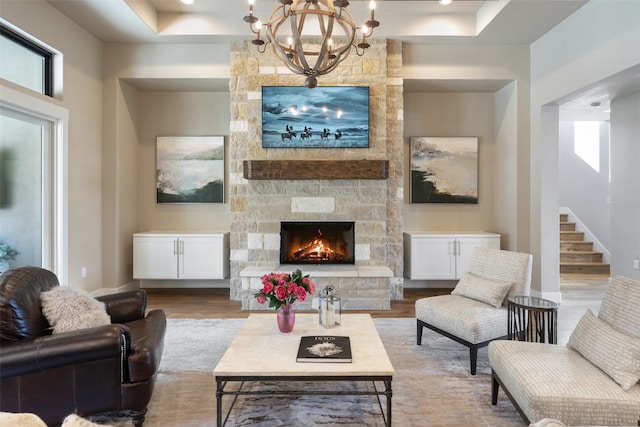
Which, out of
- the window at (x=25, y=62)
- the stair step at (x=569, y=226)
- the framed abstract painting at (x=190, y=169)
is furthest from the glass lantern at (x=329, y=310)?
the stair step at (x=569, y=226)

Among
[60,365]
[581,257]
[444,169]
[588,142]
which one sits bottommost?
[581,257]

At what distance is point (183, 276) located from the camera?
16.6ft

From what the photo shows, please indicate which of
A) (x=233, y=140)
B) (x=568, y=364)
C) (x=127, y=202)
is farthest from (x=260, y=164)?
(x=568, y=364)

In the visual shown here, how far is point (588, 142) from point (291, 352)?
29.3ft

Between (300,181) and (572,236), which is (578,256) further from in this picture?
(300,181)

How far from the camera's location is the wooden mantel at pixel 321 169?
15.3 ft

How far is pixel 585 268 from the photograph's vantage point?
6855mm

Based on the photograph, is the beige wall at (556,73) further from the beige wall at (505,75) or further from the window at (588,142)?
the window at (588,142)

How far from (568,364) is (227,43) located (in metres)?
5.10

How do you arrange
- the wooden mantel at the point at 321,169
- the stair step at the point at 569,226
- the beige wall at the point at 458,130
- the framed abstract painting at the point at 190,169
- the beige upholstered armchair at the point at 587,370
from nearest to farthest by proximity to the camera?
1. the beige upholstered armchair at the point at 587,370
2. the wooden mantel at the point at 321,169
3. the framed abstract painting at the point at 190,169
4. the beige wall at the point at 458,130
5. the stair step at the point at 569,226

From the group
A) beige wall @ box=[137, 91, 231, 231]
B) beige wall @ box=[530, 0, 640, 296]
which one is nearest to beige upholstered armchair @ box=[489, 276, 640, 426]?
beige wall @ box=[530, 0, 640, 296]

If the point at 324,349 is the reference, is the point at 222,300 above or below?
below

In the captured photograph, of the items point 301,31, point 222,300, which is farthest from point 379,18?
point 222,300

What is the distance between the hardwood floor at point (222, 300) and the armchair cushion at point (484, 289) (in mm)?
1117
